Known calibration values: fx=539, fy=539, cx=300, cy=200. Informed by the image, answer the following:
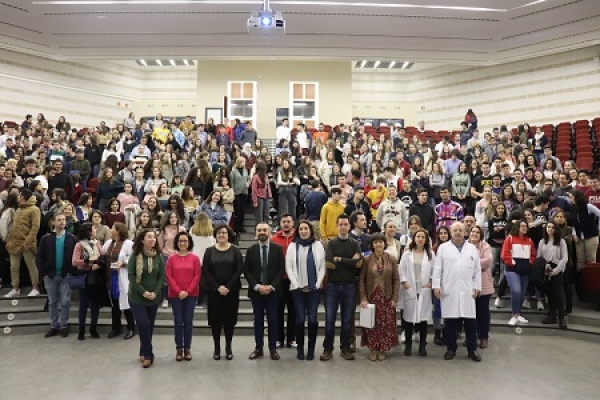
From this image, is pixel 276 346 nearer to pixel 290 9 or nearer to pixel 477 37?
pixel 290 9

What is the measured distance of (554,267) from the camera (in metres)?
7.72

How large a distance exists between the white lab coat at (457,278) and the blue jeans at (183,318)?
2.93 m

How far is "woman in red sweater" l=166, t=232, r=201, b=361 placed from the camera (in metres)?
6.21

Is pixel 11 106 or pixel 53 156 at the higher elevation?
pixel 11 106

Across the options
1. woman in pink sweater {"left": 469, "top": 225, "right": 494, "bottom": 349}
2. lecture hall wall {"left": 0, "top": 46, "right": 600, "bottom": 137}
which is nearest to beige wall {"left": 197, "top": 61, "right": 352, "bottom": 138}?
lecture hall wall {"left": 0, "top": 46, "right": 600, "bottom": 137}

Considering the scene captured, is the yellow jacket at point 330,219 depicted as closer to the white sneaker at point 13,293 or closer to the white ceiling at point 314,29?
the white sneaker at point 13,293

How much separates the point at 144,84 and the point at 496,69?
1513 centimetres

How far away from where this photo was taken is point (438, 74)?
2303 cm

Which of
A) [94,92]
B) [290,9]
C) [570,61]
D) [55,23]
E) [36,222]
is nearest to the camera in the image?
[36,222]

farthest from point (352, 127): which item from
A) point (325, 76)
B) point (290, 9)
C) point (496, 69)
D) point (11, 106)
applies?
point (11, 106)

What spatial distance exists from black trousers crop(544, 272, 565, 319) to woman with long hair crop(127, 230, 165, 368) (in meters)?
5.42

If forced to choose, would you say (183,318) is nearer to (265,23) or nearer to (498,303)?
(498,303)

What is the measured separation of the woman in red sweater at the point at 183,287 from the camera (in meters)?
6.21

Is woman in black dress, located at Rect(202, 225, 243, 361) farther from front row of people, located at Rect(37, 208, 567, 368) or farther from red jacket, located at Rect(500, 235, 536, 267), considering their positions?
red jacket, located at Rect(500, 235, 536, 267)
